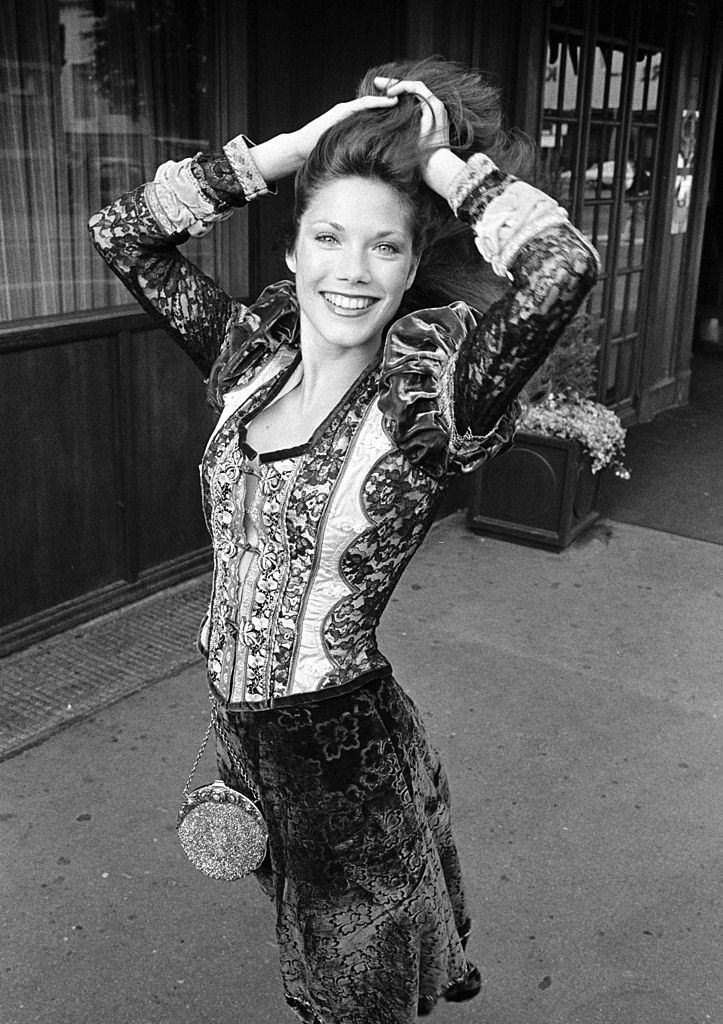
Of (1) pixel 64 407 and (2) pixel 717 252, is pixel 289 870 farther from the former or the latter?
(2) pixel 717 252

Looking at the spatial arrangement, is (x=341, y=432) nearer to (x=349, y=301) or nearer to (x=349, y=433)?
(x=349, y=433)

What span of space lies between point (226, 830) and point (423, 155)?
4.08 ft

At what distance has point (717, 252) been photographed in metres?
12.6

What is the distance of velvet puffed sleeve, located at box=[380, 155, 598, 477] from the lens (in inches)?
65.1

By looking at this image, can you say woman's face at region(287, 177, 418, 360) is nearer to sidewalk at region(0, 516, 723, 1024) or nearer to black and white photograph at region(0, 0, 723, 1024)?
black and white photograph at region(0, 0, 723, 1024)

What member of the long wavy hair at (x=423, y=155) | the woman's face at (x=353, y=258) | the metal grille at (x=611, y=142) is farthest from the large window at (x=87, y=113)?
the woman's face at (x=353, y=258)

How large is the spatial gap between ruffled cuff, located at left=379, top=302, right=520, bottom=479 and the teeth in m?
0.07

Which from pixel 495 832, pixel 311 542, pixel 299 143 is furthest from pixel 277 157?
pixel 495 832

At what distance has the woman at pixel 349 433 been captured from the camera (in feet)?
5.75

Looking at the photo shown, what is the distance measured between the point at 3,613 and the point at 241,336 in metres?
2.64

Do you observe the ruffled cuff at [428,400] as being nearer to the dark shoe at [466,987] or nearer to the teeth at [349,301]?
the teeth at [349,301]

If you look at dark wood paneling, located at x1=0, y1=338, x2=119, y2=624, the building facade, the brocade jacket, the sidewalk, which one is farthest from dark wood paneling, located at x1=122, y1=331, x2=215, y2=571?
the brocade jacket

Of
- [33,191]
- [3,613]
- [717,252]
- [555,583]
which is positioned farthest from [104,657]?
[717,252]

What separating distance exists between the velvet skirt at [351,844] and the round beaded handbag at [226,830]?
0.03 meters
